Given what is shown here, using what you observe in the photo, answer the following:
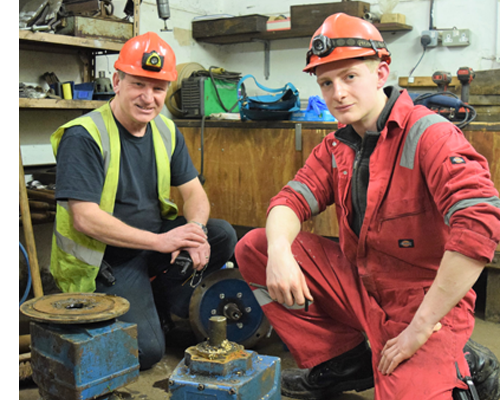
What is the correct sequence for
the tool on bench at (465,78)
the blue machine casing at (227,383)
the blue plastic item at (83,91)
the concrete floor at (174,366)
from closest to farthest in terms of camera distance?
the blue machine casing at (227,383)
the concrete floor at (174,366)
the tool on bench at (465,78)
the blue plastic item at (83,91)

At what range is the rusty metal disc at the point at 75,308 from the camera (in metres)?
1.53

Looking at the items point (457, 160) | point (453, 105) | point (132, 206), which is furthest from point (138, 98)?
point (453, 105)

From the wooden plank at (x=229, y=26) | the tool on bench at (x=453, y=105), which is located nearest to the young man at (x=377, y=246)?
the tool on bench at (x=453, y=105)

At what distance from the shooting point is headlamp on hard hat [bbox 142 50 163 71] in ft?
6.86

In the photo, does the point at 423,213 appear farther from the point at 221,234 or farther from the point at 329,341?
the point at 221,234

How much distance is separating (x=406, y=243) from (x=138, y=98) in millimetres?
1148

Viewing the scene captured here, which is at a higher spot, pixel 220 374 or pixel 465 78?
A: pixel 465 78

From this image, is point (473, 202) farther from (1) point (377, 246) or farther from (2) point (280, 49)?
(2) point (280, 49)

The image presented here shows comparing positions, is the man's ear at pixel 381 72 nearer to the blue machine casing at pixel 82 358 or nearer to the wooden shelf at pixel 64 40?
the blue machine casing at pixel 82 358

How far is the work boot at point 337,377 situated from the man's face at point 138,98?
1.14 meters

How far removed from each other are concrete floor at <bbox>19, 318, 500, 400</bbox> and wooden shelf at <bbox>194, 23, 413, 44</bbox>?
6.35 feet

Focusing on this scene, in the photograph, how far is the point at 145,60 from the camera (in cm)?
209

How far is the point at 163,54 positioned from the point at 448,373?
1523 millimetres

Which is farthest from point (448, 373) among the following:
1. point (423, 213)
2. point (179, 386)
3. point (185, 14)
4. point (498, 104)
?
point (185, 14)
